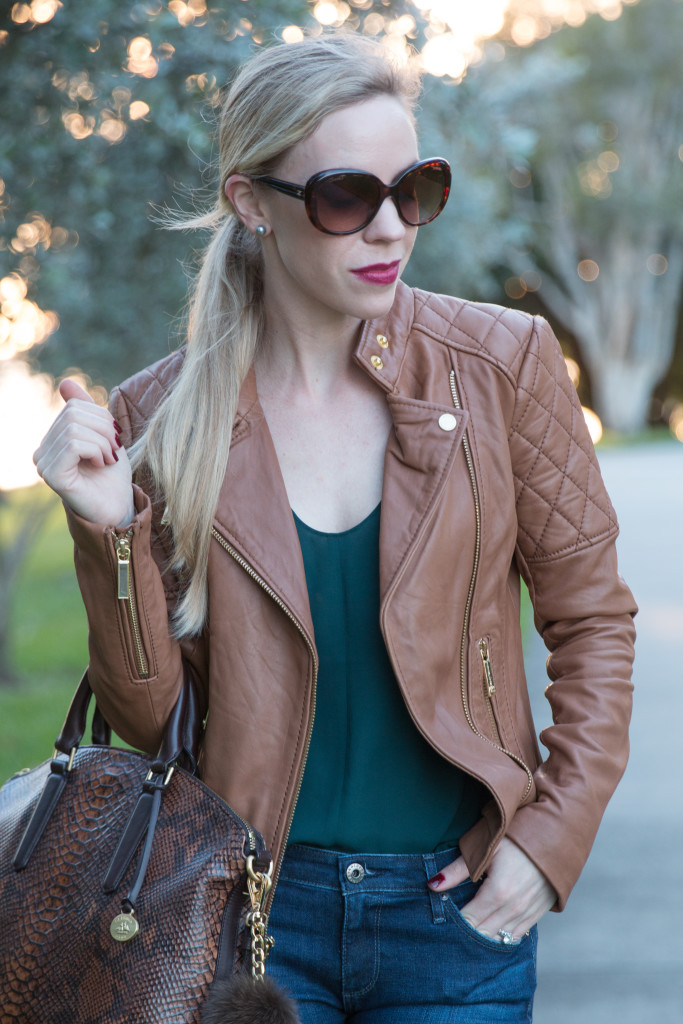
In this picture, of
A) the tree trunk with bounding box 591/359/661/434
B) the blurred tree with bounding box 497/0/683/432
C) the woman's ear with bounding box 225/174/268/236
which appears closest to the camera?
the woman's ear with bounding box 225/174/268/236

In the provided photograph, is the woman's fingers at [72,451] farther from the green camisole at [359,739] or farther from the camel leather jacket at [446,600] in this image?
the green camisole at [359,739]

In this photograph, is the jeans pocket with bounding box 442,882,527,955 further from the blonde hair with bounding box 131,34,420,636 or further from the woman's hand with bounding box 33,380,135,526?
the woman's hand with bounding box 33,380,135,526

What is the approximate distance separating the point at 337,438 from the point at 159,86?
316 cm

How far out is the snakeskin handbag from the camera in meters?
1.71

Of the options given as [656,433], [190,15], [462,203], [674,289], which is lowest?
[656,433]

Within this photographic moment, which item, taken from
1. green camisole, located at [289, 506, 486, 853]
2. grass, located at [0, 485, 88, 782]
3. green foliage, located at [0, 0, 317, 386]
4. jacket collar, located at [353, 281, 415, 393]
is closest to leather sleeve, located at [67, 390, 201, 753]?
green camisole, located at [289, 506, 486, 853]

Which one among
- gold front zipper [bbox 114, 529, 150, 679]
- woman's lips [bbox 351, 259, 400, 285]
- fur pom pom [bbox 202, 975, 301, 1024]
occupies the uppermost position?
woman's lips [bbox 351, 259, 400, 285]

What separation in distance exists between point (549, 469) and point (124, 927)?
3.67 ft

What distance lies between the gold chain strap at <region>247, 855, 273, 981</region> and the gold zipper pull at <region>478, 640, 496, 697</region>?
552mm

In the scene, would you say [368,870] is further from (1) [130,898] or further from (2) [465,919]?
(1) [130,898]

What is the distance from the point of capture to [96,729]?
2.17 metres

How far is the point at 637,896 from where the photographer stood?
161 inches

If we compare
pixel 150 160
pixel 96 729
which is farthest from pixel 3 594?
pixel 96 729

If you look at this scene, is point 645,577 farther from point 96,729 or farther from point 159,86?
point 96,729
